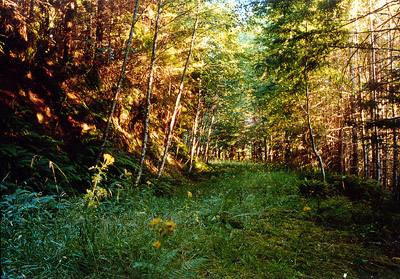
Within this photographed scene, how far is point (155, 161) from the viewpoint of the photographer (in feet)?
34.4

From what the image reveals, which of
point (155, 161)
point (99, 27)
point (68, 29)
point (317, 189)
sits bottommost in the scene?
point (317, 189)

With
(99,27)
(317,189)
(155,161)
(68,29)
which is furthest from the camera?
(155,161)

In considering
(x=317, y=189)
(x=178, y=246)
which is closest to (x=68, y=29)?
(x=178, y=246)

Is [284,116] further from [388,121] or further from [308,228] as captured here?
[308,228]

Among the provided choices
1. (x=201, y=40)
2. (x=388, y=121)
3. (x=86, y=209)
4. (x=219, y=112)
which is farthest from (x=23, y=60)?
(x=219, y=112)

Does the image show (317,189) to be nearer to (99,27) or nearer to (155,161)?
(155,161)

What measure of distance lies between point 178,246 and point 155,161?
26.3 feet

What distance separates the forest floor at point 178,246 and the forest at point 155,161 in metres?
0.02

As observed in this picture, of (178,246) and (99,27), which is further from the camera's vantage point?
(99,27)

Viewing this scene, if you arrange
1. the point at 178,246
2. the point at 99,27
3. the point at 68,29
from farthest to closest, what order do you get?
the point at 99,27, the point at 68,29, the point at 178,246

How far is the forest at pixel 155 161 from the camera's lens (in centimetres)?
242

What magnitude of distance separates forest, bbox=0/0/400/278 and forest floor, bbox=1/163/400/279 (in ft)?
0.08

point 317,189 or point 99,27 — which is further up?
point 99,27

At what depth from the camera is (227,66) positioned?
12867mm
